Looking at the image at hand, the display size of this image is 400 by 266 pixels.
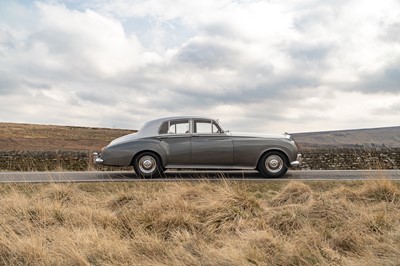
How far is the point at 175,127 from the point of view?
33.9 feet

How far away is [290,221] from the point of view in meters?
5.70

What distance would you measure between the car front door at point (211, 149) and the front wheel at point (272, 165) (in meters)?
0.80

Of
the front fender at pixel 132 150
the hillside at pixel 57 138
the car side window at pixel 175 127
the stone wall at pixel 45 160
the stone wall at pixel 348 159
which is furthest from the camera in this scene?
the hillside at pixel 57 138

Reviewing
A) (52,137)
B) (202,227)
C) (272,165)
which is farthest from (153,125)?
(52,137)

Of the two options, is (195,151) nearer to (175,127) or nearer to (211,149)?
(211,149)

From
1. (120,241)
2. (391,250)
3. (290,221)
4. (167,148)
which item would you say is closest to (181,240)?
(120,241)

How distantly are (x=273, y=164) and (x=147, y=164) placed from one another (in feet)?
10.2

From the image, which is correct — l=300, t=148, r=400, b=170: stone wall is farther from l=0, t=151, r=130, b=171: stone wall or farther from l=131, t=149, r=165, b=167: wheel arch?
l=0, t=151, r=130, b=171: stone wall

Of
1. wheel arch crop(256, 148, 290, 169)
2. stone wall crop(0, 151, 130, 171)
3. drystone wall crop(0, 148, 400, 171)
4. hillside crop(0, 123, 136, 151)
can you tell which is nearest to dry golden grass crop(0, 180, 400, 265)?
wheel arch crop(256, 148, 290, 169)

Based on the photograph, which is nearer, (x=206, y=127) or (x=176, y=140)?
(x=176, y=140)

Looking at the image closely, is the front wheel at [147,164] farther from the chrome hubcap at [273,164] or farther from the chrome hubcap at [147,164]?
the chrome hubcap at [273,164]

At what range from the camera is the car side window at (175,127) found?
10.3m

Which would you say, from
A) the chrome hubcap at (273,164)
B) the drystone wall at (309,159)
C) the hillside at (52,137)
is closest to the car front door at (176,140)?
the chrome hubcap at (273,164)

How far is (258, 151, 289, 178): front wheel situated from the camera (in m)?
10.2
